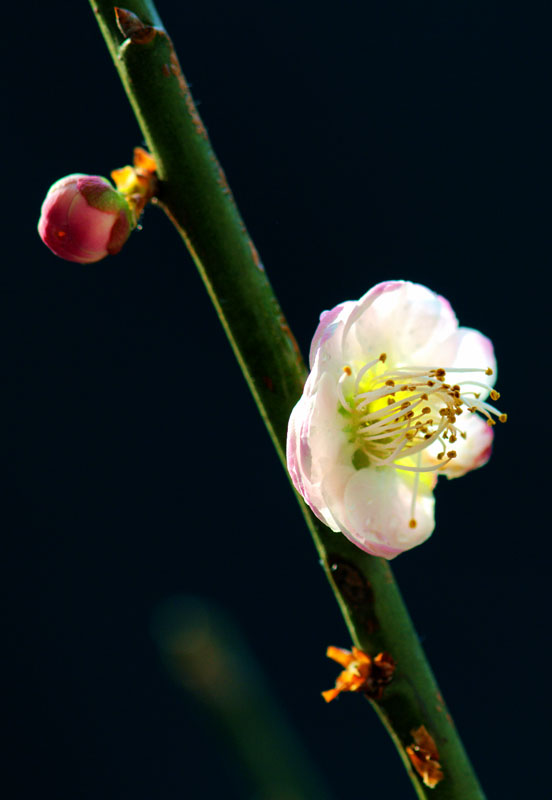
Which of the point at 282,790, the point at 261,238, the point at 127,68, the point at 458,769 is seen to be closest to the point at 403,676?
the point at 458,769

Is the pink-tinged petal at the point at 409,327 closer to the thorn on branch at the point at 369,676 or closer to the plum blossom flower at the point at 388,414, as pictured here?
the plum blossom flower at the point at 388,414

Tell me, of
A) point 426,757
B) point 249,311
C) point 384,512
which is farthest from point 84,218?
point 426,757

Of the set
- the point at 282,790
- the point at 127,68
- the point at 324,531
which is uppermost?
the point at 127,68

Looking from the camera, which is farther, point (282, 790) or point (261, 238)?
point (261, 238)

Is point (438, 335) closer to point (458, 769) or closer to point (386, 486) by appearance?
point (386, 486)

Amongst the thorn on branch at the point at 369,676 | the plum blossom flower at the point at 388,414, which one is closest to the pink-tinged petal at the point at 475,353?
the plum blossom flower at the point at 388,414

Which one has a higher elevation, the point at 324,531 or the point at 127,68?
the point at 127,68
